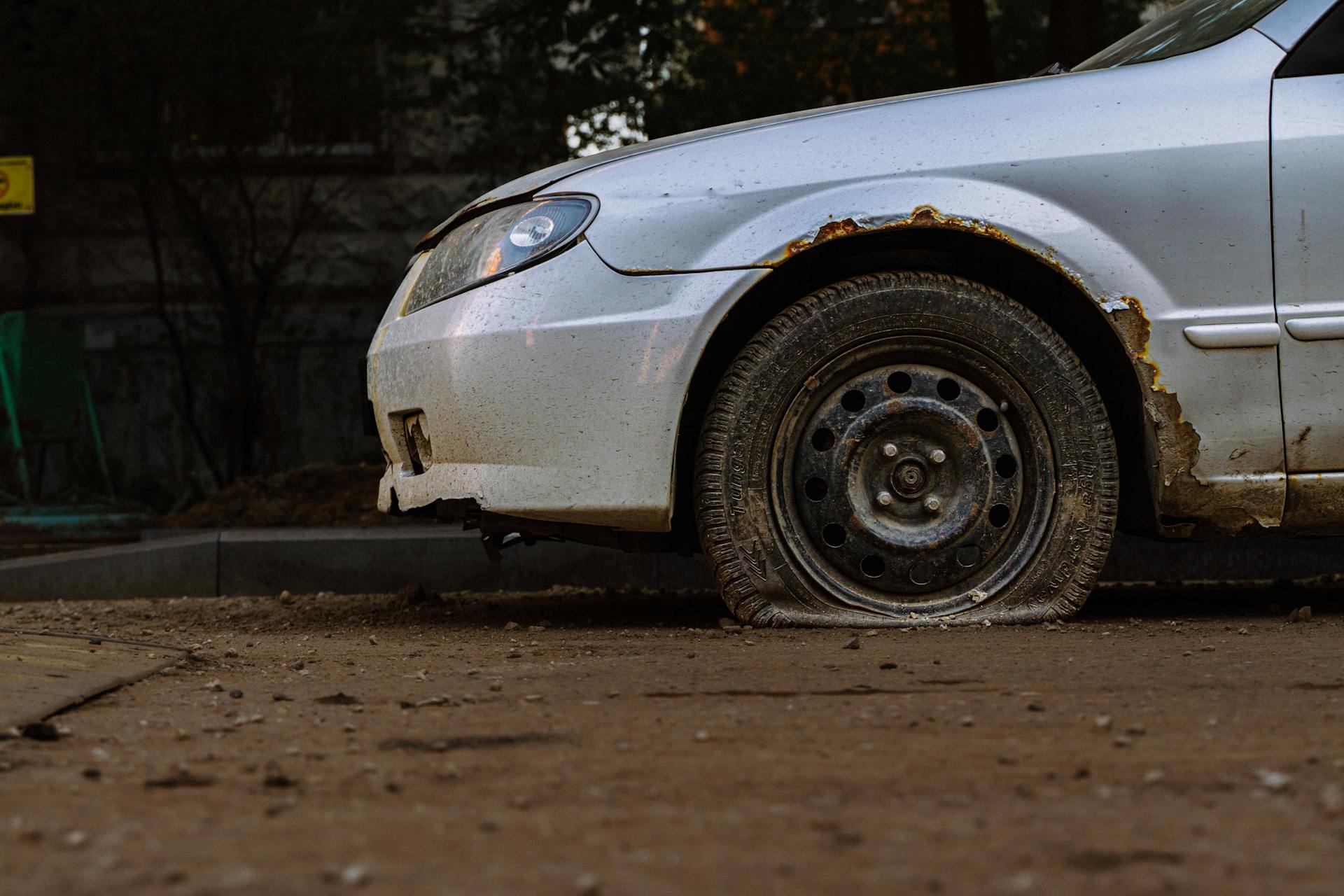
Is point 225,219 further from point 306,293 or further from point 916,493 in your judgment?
point 916,493

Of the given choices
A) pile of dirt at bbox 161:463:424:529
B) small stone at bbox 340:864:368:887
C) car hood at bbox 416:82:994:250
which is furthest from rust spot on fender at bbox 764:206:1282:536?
pile of dirt at bbox 161:463:424:529

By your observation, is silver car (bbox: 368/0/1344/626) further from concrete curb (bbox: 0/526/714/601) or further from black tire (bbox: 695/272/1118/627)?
concrete curb (bbox: 0/526/714/601)

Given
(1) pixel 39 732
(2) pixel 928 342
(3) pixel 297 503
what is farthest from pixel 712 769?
(3) pixel 297 503

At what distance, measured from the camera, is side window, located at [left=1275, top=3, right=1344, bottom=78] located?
355cm

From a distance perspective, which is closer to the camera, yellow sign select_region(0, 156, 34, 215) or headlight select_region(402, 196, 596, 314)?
A: headlight select_region(402, 196, 596, 314)

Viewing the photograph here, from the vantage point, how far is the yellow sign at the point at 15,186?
7258 mm

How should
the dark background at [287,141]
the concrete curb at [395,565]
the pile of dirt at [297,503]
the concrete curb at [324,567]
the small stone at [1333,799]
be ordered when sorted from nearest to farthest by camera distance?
the small stone at [1333,799] → the concrete curb at [395,565] → the concrete curb at [324,567] → the pile of dirt at [297,503] → the dark background at [287,141]

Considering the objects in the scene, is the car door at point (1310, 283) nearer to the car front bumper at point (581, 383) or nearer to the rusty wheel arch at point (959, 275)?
the rusty wheel arch at point (959, 275)

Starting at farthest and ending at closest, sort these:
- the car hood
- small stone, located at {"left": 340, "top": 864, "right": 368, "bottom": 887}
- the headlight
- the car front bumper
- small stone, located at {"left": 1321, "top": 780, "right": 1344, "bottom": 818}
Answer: the car hood
the headlight
the car front bumper
small stone, located at {"left": 1321, "top": 780, "right": 1344, "bottom": 818}
small stone, located at {"left": 340, "top": 864, "right": 368, "bottom": 887}

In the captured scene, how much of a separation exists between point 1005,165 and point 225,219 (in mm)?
7255

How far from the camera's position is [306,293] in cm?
1041

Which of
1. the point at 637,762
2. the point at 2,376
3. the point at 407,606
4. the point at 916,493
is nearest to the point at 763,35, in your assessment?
the point at 2,376

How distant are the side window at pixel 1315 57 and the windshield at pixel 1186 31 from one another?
143 millimetres

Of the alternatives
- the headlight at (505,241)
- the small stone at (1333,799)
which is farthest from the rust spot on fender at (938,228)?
the small stone at (1333,799)
